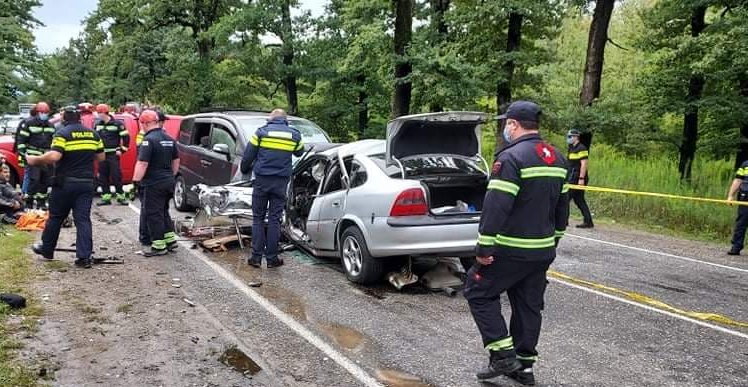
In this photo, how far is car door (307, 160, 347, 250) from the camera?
691cm

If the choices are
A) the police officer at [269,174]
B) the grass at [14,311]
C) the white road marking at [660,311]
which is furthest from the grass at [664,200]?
the grass at [14,311]

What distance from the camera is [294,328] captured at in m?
5.16

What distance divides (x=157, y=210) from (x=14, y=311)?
9.09 feet

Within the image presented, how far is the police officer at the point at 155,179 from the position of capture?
782cm

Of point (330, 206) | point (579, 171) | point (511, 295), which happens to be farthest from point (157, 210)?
point (579, 171)

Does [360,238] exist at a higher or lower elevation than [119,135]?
lower

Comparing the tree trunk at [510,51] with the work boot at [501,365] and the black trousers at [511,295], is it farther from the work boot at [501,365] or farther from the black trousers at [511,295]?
the work boot at [501,365]

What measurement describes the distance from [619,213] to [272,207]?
8.36 meters

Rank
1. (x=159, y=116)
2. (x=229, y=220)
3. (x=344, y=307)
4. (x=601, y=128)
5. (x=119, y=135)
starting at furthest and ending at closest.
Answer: (x=601, y=128), (x=119, y=135), (x=229, y=220), (x=159, y=116), (x=344, y=307)

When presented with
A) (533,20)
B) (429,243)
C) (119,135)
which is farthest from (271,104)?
(429,243)

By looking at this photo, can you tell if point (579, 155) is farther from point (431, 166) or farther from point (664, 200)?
point (431, 166)

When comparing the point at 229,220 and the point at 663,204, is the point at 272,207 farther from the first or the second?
the point at 663,204

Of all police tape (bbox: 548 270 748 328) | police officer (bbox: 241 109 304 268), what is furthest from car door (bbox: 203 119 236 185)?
police tape (bbox: 548 270 748 328)

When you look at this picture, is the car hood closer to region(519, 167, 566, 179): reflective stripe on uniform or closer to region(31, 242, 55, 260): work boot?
region(519, 167, 566, 179): reflective stripe on uniform
